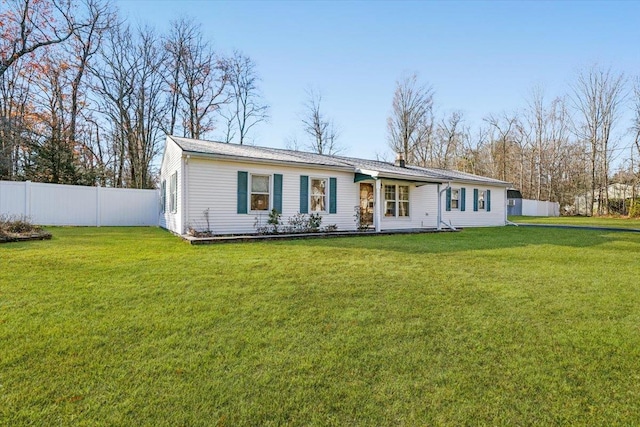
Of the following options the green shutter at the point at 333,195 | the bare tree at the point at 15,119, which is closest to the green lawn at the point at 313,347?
the green shutter at the point at 333,195

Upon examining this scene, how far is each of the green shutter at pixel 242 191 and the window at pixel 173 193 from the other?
2.30 m

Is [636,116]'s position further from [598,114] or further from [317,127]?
[317,127]

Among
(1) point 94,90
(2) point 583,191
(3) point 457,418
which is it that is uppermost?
(1) point 94,90

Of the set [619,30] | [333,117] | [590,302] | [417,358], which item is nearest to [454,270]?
[590,302]

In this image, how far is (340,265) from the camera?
19.0 ft

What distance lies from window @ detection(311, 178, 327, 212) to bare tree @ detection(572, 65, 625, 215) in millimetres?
30727

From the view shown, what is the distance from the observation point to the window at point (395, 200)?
45.3ft

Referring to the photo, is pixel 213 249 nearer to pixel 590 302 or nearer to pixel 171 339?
pixel 171 339

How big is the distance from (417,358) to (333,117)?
2894 cm

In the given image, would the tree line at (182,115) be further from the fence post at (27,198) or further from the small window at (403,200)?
→ the small window at (403,200)

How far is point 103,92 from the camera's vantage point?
2019 cm

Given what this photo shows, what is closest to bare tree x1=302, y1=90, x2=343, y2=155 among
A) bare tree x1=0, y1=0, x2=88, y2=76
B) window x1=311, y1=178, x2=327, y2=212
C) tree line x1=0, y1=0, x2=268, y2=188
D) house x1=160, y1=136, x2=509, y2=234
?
tree line x1=0, y1=0, x2=268, y2=188

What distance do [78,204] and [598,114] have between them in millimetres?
40992

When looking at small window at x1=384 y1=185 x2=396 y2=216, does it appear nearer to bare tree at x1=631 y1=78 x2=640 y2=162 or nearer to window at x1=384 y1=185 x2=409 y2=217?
window at x1=384 y1=185 x2=409 y2=217
